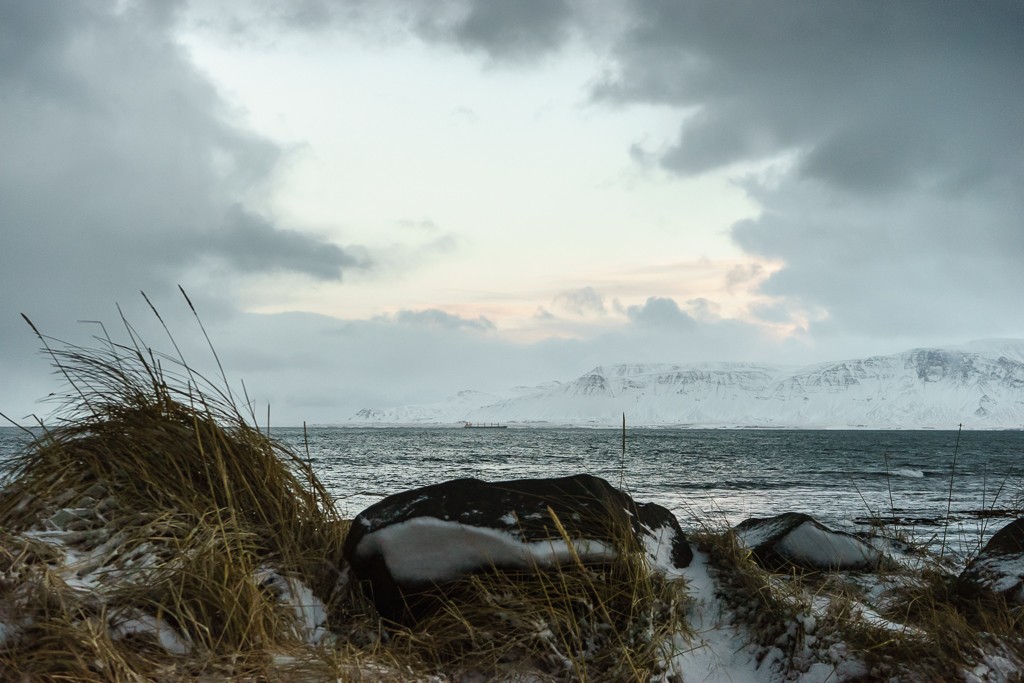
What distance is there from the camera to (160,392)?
378cm

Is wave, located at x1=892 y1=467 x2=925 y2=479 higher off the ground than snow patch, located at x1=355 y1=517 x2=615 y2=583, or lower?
lower

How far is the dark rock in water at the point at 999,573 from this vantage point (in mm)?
3814

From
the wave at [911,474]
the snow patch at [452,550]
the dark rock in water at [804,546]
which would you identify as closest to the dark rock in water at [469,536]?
the snow patch at [452,550]

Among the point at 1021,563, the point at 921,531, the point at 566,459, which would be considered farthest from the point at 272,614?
the point at 566,459

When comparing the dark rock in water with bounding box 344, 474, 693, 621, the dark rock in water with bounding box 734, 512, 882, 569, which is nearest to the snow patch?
the dark rock in water with bounding box 344, 474, 693, 621

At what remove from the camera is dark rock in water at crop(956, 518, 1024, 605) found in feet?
12.5

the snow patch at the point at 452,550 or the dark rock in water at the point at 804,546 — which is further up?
the snow patch at the point at 452,550

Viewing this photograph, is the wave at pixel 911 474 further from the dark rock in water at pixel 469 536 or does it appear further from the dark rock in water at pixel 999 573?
the dark rock in water at pixel 469 536

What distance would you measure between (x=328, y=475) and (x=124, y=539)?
87.6 ft

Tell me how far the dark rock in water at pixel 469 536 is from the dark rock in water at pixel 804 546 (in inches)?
46.4

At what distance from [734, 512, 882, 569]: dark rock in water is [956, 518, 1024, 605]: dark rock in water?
2.10 ft

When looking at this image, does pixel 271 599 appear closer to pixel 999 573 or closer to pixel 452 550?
pixel 452 550

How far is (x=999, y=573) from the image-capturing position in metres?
3.94

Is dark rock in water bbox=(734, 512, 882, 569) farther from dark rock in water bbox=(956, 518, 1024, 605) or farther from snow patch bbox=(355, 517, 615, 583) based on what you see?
snow patch bbox=(355, 517, 615, 583)
